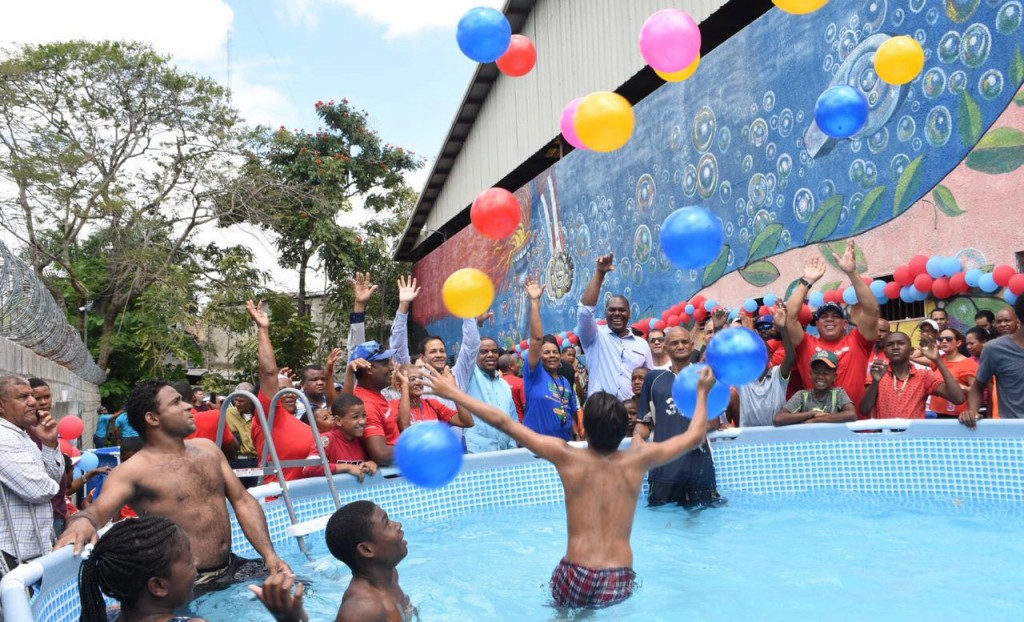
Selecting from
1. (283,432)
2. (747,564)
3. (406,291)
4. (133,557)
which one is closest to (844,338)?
(747,564)

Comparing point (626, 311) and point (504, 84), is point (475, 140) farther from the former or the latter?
point (626, 311)

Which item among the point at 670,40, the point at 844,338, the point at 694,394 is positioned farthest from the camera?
the point at 844,338

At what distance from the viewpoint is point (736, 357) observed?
3928 millimetres

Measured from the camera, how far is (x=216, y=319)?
20.2m

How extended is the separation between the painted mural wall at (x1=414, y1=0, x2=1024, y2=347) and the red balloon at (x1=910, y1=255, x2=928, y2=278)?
20 centimetres

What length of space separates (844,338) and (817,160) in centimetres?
A: 376

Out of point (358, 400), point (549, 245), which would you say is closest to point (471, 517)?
point (358, 400)

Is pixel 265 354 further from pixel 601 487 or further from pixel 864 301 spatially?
pixel 864 301

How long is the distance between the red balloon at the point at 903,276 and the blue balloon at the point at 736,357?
5189 mm

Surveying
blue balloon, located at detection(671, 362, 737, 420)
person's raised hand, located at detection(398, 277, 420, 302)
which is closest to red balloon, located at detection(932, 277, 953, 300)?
blue balloon, located at detection(671, 362, 737, 420)

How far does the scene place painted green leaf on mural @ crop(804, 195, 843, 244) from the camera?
9.65 metres

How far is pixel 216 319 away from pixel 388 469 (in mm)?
15313

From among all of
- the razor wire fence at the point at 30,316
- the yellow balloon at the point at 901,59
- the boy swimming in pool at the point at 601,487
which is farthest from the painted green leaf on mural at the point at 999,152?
the razor wire fence at the point at 30,316

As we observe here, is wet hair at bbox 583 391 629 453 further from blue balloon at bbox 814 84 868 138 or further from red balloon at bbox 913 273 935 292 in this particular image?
red balloon at bbox 913 273 935 292
